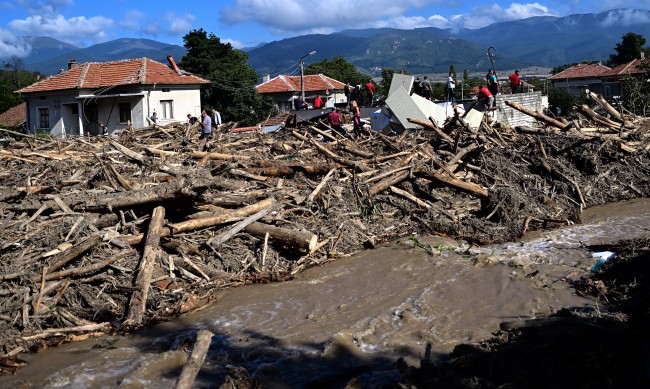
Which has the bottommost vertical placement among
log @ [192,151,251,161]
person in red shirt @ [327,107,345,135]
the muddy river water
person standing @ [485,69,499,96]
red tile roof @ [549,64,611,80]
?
the muddy river water

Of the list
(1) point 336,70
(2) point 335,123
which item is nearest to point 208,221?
(2) point 335,123

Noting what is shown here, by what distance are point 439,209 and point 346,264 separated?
298cm

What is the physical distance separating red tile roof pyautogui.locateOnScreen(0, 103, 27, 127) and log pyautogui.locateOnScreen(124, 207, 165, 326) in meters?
41.4

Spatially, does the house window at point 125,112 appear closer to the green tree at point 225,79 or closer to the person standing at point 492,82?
the green tree at point 225,79

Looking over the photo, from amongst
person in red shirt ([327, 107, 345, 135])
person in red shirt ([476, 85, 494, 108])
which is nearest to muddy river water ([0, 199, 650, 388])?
person in red shirt ([327, 107, 345, 135])

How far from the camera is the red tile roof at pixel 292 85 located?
5419cm

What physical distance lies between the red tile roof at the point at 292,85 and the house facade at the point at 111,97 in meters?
14.8

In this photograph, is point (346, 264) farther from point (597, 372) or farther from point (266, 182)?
point (597, 372)

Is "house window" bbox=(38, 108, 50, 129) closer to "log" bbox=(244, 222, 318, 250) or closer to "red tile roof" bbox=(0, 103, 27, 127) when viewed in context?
"red tile roof" bbox=(0, 103, 27, 127)

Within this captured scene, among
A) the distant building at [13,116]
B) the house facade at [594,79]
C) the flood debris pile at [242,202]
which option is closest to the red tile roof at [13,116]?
the distant building at [13,116]

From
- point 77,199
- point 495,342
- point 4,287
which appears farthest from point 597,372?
point 77,199

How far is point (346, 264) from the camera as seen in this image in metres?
10.3

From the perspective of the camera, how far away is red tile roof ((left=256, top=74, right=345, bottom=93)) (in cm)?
5419

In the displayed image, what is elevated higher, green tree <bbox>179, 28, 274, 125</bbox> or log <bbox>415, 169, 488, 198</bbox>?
green tree <bbox>179, 28, 274, 125</bbox>
